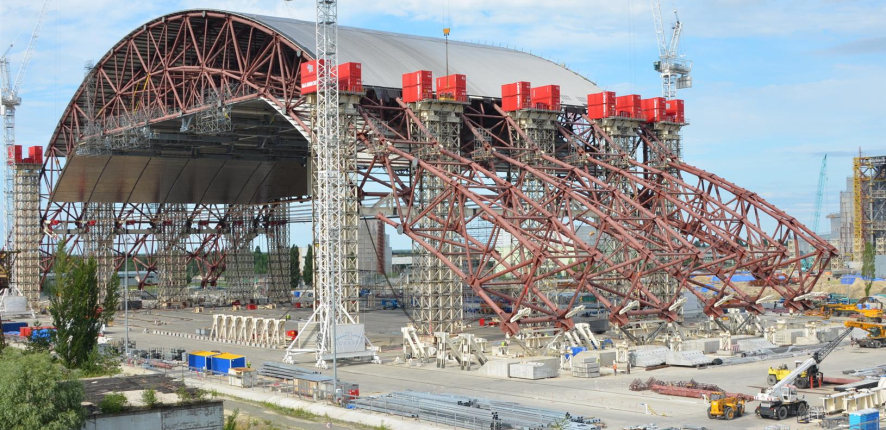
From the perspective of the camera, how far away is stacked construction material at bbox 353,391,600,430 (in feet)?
132

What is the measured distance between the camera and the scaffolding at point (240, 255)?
408ft

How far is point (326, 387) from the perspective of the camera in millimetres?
48781

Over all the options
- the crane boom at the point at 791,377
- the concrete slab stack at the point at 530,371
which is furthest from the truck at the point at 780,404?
the concrete slab stack at the point at 530,371

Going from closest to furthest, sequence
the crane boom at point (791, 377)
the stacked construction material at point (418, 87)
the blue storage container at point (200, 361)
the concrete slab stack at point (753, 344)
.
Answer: the crane boom at point (791, 377)
the blue storage container at point (200, 361)
the concrete slab stack at point (753, 344)
the stacked construction material at point (418, 87)

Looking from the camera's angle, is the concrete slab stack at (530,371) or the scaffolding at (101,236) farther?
the scaffolding at (101,236)

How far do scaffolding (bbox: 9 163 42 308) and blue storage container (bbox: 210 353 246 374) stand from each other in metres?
65.4

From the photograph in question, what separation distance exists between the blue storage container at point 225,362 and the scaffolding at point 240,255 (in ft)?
219

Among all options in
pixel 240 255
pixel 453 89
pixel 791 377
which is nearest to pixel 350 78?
pixel 453 89

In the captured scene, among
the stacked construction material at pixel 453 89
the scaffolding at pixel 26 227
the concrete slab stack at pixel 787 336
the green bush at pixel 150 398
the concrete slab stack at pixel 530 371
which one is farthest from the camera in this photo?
the scaffolding at pixel 26 227

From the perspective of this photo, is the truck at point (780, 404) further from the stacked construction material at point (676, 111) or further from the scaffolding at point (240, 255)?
the scaffolding at point (240, 255)

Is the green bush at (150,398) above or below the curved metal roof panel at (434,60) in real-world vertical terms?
below

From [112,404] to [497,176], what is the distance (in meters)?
35.5

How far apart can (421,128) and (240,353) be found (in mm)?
20502

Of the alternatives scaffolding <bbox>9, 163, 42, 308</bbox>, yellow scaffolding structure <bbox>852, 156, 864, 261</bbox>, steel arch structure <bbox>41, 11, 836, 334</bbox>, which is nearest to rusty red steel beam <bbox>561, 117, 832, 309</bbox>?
steel arch structure <bbox>41, 11, 836, 334</bbox>
